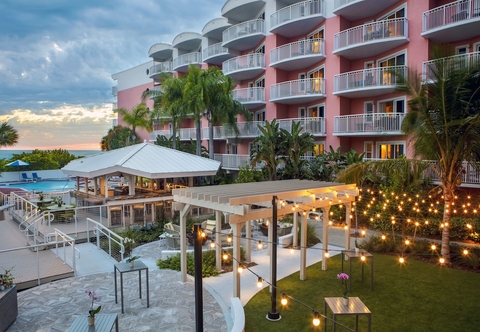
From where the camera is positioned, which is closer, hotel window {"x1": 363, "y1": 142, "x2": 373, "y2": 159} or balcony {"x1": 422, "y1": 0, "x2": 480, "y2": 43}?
balcony {"x1": 422, "y1": 0, "x2": 480, "y2": 43}

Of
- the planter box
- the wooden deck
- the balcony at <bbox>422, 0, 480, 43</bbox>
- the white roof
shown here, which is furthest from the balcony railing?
the planter box

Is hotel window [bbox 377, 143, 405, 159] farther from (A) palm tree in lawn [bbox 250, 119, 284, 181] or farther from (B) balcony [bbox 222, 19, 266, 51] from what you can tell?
(B) balcony [bbox 222, 19, 266, 51]

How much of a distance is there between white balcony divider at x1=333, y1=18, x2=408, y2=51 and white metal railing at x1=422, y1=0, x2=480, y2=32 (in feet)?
4.12

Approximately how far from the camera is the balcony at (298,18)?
2198 cm

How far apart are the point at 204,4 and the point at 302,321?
1601 inches

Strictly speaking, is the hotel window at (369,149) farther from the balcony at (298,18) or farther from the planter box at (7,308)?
the planter box at (7,308)

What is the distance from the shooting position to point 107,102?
54.3 metres

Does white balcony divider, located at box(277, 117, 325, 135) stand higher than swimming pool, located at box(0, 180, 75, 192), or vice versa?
white balcony divider, located at box(277, 117, 325, 135)

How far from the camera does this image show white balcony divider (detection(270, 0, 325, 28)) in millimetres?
22002

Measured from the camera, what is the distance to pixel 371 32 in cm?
1938

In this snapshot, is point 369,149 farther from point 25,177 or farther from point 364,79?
point 25,177

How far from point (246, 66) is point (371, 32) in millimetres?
10551

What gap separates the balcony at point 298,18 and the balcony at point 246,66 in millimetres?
2615

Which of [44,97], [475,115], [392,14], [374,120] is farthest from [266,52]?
[44,97]
